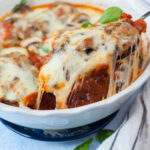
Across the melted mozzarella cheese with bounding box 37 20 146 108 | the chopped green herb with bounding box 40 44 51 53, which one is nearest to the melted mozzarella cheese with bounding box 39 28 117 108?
the melted mozzarella cheese with bounding box 37 20 146 108

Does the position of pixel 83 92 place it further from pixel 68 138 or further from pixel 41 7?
pixel 41 7

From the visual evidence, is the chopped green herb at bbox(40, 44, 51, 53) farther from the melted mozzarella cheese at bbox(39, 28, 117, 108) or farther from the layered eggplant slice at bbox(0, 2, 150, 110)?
the melted mozzarella cheese at bbox(39, 28, 117, 108)

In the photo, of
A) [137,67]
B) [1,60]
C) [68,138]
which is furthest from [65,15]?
[68,138]

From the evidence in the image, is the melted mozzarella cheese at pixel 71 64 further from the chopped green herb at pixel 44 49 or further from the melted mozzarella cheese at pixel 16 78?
the chopped green herb at pixel 44 49

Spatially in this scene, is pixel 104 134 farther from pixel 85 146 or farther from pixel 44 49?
pixel 44 49

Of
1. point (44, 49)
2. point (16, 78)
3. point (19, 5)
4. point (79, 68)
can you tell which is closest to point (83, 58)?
point (79, 68)

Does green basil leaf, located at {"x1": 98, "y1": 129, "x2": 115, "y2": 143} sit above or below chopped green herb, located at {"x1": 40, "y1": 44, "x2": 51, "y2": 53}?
below
